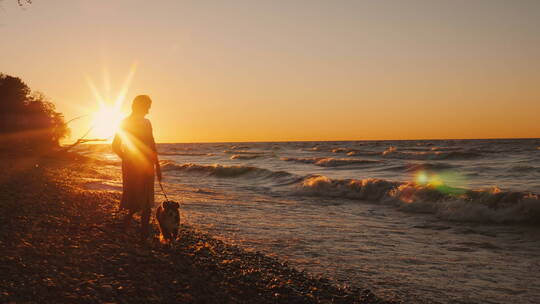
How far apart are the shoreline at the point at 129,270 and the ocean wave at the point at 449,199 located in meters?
8.24

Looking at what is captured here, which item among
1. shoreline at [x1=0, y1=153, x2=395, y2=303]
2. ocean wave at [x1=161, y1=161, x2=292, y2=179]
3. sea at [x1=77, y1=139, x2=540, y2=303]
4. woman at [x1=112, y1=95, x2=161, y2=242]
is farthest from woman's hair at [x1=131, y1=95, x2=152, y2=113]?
ocean wave at [x1=161, y1=161, x2=292, y2=179]

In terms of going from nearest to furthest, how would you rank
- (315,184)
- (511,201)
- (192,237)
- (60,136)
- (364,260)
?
(364,260) < (192,237) < (511,201) < (315,184) < (60,136)

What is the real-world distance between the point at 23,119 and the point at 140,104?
38.8 meters

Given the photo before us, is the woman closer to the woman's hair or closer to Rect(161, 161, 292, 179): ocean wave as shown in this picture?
the woman's hair

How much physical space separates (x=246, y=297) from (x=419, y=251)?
4.34m

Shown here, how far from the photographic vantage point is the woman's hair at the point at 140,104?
5.85 m

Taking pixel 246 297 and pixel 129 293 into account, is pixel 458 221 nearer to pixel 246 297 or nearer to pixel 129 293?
pixel 246 297

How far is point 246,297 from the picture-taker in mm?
4527

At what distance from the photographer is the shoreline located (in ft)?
13.0

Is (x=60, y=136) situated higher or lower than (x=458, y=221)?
higher

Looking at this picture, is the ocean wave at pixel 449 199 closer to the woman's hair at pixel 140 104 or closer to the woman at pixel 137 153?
the woman at pixel 137 153

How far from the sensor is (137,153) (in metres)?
5.89

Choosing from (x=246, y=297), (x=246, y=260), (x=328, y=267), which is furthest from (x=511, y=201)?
(x=246, y=297)

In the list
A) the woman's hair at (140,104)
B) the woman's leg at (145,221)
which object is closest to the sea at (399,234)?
the woman's leg at (145,221)
